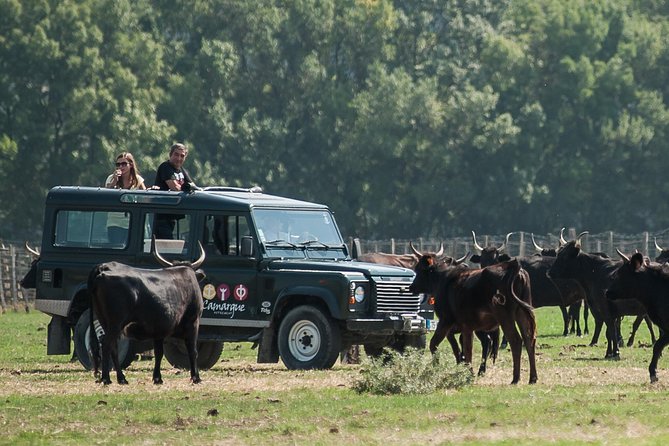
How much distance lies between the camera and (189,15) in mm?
71188

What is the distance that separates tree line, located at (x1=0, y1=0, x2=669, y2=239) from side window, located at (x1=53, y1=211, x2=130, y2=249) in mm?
41638

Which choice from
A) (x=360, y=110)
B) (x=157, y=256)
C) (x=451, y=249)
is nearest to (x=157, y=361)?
(x=157, y=256)

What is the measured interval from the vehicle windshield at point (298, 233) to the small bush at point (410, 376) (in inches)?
160

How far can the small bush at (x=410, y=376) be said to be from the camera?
17.2 metres

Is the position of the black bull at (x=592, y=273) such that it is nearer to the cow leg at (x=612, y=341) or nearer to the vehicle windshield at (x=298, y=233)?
the cow leg at (x=612, y=341)

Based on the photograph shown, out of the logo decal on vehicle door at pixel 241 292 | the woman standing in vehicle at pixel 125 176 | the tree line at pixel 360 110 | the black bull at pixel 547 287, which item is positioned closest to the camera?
the logo decal on vehicle door at pixel 241 292

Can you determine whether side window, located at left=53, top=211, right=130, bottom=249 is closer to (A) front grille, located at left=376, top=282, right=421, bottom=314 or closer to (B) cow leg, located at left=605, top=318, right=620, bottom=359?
(A) front grille, located at left=376, top=282, right=421, bottom=314

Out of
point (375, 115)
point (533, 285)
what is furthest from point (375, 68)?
point (533, 285)

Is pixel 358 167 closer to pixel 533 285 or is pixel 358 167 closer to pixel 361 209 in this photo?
pixel 361 209

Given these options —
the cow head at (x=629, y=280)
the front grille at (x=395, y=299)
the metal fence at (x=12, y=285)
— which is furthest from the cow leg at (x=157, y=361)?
the metal fence at (x=12, y=285)

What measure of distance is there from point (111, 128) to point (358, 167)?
11294 millimetres

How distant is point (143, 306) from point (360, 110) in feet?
165

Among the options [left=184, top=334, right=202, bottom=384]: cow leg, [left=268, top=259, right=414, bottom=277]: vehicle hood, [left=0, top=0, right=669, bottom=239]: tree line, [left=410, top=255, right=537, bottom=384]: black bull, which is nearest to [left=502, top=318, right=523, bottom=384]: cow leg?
[left=410, top=255, right=537, bottom=384]: black bull

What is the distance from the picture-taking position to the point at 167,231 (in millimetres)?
21641
